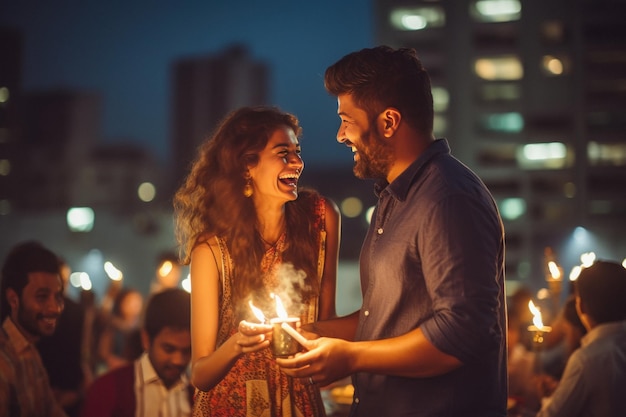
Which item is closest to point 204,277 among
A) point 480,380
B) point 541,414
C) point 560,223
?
point 480,380

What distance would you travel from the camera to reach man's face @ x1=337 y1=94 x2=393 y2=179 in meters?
3.36

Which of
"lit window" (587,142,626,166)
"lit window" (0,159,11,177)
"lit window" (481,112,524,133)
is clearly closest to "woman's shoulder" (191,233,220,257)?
"lit window" (0,159,11,177)

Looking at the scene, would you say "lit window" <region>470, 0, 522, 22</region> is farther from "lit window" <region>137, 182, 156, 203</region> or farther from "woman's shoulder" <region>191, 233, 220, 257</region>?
"woman's shoulder" <region>191, 233, 220, 257</region>

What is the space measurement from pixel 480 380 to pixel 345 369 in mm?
538

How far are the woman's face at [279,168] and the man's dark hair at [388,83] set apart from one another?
37.6 inches

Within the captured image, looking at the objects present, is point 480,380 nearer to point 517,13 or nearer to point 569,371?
point 569,371

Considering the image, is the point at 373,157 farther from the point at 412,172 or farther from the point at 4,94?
the point at 4,94

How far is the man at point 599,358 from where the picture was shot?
5.17m

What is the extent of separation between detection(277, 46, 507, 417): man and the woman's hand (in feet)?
0.98

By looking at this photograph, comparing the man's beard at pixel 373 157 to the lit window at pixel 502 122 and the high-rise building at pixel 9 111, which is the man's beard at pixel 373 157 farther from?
the lit window at pixel 502 122

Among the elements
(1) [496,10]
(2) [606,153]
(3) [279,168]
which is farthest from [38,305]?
(1) [496,10]

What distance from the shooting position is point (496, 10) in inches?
3226

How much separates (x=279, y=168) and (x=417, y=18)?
7993cm

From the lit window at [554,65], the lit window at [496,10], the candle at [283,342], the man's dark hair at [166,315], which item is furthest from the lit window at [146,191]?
the candle at [283,342]
